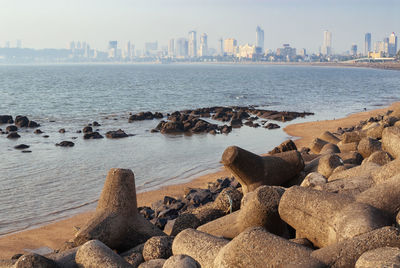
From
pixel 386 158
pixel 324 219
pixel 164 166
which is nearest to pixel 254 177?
pixel 386 158

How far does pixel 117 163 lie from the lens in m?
19.2

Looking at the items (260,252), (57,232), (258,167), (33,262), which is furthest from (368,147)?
(33,262)

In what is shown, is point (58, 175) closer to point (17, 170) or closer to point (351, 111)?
point (17, 170)

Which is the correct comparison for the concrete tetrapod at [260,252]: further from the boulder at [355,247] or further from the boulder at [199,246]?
the boulder at [199,246]

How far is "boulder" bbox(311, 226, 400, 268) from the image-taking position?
4.68 metres

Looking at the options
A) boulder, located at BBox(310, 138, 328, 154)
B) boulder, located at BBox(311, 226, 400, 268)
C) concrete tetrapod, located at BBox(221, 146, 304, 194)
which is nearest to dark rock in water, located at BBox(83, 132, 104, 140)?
boulder, located at BBox(310, 138, 328, 154)

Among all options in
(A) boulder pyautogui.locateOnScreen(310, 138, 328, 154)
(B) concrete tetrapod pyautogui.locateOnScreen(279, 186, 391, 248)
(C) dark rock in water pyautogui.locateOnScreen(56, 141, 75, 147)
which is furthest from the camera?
(C) dark rock in water pyautogui.locateOnScreen(56, 141, 75, 147)

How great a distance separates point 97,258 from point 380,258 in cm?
314

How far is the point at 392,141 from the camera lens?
9633mm

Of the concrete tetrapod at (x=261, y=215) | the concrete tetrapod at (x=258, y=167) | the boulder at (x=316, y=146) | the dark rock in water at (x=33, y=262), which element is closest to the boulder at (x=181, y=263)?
the dark rock in water at (x=33, y=262)

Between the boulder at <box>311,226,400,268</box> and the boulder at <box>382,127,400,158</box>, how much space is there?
486 centimetres

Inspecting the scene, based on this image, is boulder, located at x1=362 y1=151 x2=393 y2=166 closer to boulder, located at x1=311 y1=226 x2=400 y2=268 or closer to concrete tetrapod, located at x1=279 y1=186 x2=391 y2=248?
concrete tetrapod, located at x1=279 y1=186 x2=391 y2=248

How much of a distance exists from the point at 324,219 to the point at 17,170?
1416 centimetres

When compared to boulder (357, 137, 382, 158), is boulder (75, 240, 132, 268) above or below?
below
